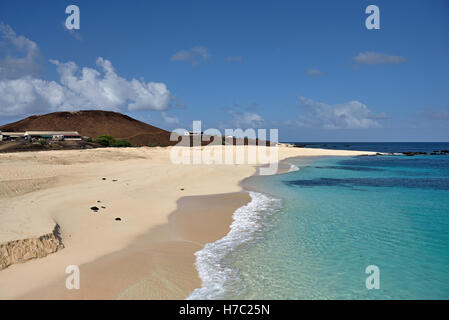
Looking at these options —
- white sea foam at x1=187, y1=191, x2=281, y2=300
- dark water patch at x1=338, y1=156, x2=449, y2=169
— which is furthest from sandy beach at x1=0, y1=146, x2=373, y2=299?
dark water patch at x1=338, y1=156, x2=449, y2=169

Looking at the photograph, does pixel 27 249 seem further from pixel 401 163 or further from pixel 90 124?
pixel 90 124

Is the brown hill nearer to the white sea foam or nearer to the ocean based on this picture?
the white sea foam

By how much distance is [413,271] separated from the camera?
7500 mm

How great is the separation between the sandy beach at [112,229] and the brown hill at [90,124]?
89.6 metres

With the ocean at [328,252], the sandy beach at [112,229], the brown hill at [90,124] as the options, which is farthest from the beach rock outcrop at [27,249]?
the brown hill at [90,124]

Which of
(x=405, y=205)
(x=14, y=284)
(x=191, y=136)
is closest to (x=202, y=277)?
(x=14, y=284)

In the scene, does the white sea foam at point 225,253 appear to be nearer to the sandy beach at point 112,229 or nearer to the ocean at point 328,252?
the ocean at point 328,252

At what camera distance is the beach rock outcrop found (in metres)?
6.72

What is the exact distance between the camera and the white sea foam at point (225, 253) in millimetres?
6355

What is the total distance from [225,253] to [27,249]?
5.31 m

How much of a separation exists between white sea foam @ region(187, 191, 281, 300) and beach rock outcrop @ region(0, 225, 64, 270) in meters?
4.06

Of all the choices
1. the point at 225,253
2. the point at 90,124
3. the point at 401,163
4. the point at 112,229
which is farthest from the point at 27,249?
the point at 90,124
